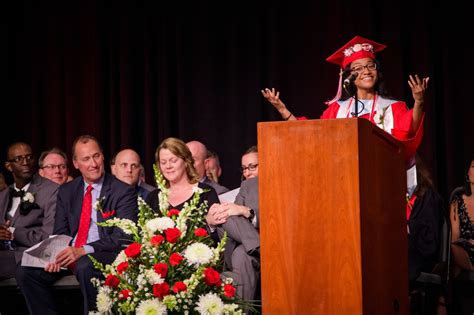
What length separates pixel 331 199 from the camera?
2016mm

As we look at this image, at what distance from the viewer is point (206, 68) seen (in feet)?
21.3

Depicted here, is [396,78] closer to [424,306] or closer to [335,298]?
[424,306]

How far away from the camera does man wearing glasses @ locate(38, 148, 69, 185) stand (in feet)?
19.7

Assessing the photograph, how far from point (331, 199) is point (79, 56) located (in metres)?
5.30

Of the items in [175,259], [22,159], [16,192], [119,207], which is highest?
[22,159]

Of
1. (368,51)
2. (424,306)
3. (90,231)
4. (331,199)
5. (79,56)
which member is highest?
(79,56)

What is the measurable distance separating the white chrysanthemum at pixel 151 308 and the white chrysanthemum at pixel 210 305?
136 mm

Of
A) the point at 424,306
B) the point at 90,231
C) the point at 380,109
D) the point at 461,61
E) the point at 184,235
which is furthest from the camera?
the point at 461,61

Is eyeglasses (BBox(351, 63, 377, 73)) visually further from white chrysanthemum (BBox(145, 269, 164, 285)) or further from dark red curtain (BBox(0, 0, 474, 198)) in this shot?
dark red curtain (BBox(0, 0, 474, 198))

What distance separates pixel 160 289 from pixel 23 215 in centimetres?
291

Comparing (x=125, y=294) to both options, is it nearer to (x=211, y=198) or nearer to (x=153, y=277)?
(x=153, y=277)

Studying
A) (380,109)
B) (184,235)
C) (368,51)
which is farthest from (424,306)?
(184,235)

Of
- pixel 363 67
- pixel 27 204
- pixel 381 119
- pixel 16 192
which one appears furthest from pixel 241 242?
pixel 16 192

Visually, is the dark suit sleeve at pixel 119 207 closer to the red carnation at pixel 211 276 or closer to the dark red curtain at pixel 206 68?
the dark red curtain at pixel 206 68
